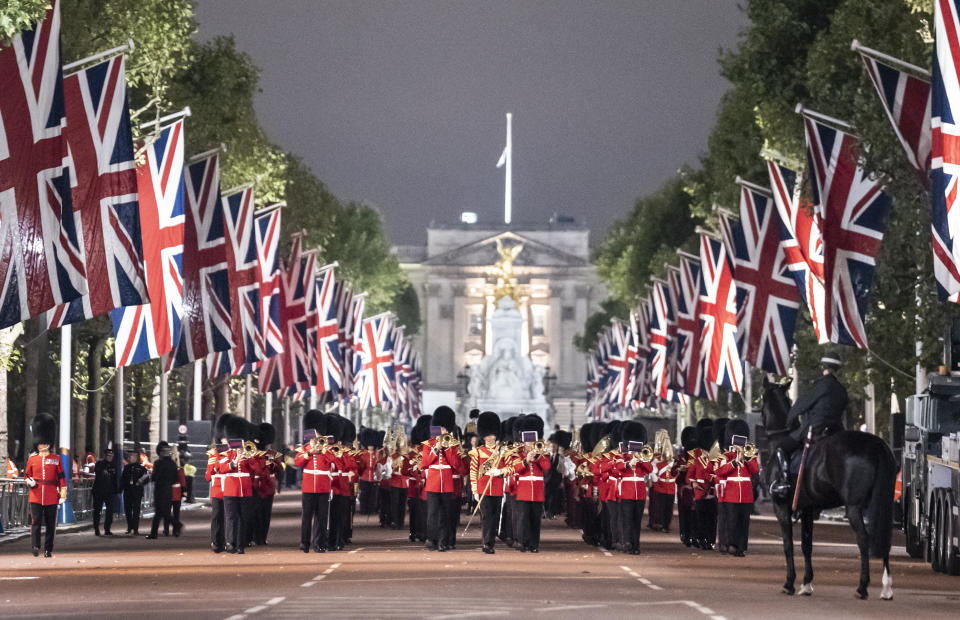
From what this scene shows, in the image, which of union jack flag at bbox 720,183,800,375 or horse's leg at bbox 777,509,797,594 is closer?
horse's leg at bbox 777,509,797,594

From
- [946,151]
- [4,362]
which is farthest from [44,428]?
[946,151]

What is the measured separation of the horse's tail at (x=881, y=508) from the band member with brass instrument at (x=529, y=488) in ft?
34.7

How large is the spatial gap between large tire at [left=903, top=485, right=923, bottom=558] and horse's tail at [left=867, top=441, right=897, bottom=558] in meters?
9.23

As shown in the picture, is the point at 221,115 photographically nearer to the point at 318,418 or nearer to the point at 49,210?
the point at 318,418

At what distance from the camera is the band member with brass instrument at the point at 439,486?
31.0 metres

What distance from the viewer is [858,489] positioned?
68.1 feet

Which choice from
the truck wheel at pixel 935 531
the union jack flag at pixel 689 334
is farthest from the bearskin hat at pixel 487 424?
the union jack flag at pixel 689 334

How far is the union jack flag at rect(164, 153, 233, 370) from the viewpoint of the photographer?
3769 centimetres

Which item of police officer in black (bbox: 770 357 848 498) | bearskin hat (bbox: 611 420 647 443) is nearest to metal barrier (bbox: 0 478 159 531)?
bearskin hat (bbox: 611 420 647 443)

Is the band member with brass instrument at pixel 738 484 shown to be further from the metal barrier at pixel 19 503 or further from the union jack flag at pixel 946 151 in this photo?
the metal barrier at pixel 19 503

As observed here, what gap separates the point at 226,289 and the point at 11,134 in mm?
13940

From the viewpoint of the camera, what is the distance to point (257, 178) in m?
60.5

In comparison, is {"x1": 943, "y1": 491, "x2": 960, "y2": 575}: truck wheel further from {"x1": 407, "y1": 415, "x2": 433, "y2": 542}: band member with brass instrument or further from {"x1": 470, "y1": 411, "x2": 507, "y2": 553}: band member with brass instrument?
{"x1": 407, "y1": 415, "x2": 433, "y2": 542}: band member with brass instrument

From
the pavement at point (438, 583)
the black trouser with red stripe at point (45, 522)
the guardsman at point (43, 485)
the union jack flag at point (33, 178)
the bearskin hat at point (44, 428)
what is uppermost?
the union jack flag at point (33, 178)
